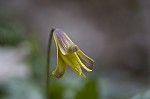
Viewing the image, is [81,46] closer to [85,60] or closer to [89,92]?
[89,92]

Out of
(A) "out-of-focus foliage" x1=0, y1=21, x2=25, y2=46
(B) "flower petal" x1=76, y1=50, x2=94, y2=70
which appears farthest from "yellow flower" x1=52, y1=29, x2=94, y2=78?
(A) "out-of-focus foliage" x1=0, y1=21, x2=25, y2=46

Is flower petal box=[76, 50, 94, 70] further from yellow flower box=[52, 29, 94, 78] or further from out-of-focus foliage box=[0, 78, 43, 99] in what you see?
out-of-focus foliage box=[0, 78, 43, 99]

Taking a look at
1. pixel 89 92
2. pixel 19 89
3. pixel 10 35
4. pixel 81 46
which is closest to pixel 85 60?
pixel 89 92

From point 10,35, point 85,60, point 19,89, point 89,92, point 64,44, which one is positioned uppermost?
point 10,35

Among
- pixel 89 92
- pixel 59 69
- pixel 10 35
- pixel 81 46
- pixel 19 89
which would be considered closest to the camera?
pixel 59 69

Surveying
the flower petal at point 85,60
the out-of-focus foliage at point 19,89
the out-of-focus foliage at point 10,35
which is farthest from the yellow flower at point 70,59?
the out-of-focus foliage at point 10,35

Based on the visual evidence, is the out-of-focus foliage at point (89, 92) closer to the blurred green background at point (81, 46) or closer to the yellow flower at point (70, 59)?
the blurred green background at point (81, 46)

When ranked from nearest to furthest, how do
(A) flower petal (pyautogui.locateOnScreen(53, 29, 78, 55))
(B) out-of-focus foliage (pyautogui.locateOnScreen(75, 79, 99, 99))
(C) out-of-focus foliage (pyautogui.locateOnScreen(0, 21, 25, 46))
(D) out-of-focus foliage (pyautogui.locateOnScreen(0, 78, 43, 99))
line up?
(A) flower petal (pyautogui.locateOnScreen(53, 29, 78, 55)) < (B) out-of-focus foliage (pyautogui.locateOnScreen(75, 79, 99, 99)) < (D) out-of-focus foliage (pyautogui.locateOnScreen(0, 78, 43, 99)) < (C) out-of-focus foliage (pyautogui.locateOnScreen(0, 21, 25, 46))
